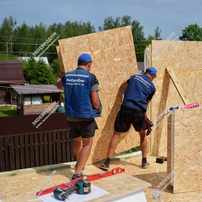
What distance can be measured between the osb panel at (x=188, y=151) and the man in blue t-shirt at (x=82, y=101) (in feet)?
3.32

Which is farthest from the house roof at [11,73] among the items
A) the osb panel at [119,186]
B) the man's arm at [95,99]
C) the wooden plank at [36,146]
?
the osb panel at [119,186]

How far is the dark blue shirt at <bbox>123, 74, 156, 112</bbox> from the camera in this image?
4875mm

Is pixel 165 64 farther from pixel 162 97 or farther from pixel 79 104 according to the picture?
pixel 79 104

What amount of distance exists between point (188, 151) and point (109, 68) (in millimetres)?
1787

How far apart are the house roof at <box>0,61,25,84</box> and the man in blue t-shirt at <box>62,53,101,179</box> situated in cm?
2989

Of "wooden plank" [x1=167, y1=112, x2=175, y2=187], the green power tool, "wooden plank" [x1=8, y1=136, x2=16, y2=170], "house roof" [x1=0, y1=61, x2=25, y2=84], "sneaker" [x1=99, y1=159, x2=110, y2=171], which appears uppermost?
"house roof" [x1=0, y1=61, x2=25, y2=84]

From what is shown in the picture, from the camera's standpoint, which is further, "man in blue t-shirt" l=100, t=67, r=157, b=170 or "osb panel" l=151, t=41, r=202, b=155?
"osb panel" l=151, t=41, r=202, b=155

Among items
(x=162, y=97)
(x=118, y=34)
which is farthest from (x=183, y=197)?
(x=118, y=34)

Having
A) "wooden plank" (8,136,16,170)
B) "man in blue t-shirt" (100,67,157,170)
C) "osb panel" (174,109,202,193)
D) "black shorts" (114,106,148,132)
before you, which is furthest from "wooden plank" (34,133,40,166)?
"osb panel" (174,109,202,193)

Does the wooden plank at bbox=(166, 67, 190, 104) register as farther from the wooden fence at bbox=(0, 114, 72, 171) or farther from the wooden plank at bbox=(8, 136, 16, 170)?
the wooden plank at bbox=(8, 136, 16, 170)

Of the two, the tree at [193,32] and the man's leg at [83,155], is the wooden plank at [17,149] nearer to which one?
the man's leg at [83,155]

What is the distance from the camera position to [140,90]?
16.1ft

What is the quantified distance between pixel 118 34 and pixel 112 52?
0.30m

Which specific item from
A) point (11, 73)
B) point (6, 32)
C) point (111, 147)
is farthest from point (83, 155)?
point (6, 32)
